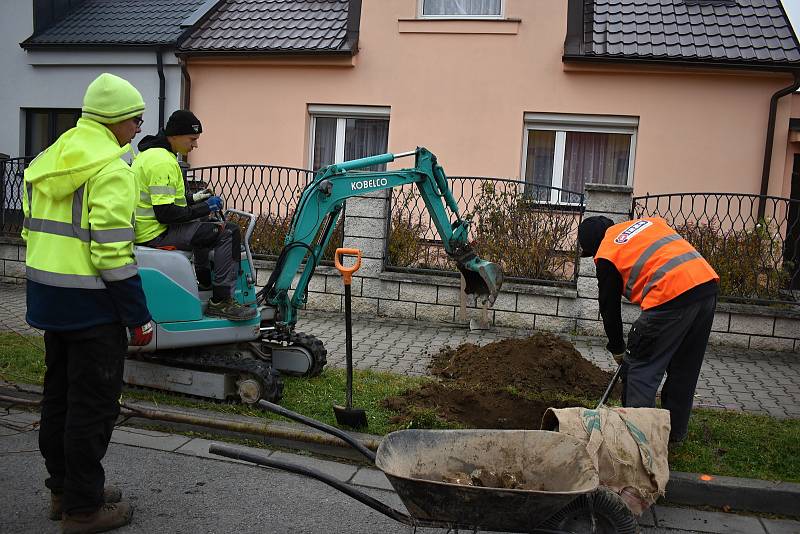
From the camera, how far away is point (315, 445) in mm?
5539

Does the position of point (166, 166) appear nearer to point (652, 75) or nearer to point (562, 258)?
point (562, 258)

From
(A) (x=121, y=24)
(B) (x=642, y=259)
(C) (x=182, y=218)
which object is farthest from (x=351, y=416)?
(A) (x=121, y=24)

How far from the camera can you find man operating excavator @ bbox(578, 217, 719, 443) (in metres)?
4.84

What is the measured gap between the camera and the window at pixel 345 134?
1288 cm

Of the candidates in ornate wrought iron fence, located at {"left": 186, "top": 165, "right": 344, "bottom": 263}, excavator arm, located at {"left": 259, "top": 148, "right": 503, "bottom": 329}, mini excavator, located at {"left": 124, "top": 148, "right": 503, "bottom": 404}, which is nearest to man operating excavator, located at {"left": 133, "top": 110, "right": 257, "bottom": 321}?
mini excavator, located at {"left": 124, "top": 148, "right": 503, "bottom": 404}

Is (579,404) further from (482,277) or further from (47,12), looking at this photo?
(47,12)

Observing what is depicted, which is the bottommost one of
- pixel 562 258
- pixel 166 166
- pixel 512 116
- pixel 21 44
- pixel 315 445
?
pixel 315 445

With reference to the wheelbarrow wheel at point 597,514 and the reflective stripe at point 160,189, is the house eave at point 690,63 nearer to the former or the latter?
the reflective stripe at point 160,189

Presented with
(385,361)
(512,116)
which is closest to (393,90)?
(512,116)

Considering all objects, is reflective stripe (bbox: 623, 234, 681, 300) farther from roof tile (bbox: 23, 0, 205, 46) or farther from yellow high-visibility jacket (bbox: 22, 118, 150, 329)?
roof tile (bbox: 23, 0, 205, 46)

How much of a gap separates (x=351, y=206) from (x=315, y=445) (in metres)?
4.88

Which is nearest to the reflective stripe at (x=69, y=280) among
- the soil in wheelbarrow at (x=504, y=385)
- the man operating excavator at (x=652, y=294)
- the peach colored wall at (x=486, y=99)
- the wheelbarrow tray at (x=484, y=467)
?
the wheelbarrow tray at (x=484, y=467)

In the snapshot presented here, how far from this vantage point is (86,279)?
3895 millimetres

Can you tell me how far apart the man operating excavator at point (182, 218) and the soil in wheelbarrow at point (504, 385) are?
1.60 metres
